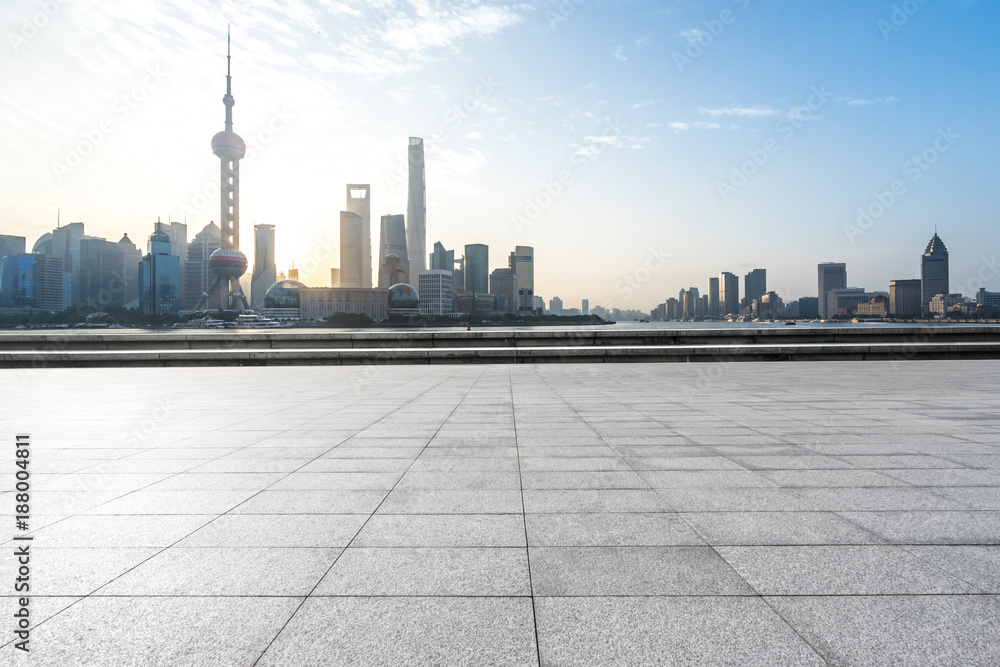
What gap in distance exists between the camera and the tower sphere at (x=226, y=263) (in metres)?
186

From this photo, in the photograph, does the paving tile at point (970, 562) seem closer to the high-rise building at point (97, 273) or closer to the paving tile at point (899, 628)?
the paving tile at point (899, 628)

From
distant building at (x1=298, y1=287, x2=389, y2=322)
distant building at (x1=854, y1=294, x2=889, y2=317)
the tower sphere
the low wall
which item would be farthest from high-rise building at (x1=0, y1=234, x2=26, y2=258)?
distant building at (x1=854, y1=294, x2=889, y2=317)

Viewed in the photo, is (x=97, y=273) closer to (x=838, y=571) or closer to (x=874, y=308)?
(x=838, y=571)

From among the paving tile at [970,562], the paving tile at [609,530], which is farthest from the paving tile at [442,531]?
the paving tile at [970,562]

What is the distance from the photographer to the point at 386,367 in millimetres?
19047

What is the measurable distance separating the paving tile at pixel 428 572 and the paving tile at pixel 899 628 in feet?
5.35

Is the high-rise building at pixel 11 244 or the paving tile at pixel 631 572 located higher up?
the high-rise building at pixel 11 244

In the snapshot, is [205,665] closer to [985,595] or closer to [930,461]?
[985,595]

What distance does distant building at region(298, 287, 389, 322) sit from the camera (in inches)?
7313

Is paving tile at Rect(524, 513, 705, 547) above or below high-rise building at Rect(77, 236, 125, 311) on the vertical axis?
below

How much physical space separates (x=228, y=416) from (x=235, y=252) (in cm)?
20606

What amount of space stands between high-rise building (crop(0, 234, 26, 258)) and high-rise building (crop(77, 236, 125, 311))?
17.8m

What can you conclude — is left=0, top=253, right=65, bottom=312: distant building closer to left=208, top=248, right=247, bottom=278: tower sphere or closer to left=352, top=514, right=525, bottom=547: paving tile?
left=208, top=248, right=247, bottom=278: tower sphere

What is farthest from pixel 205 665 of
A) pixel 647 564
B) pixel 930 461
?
pixel 930 461
